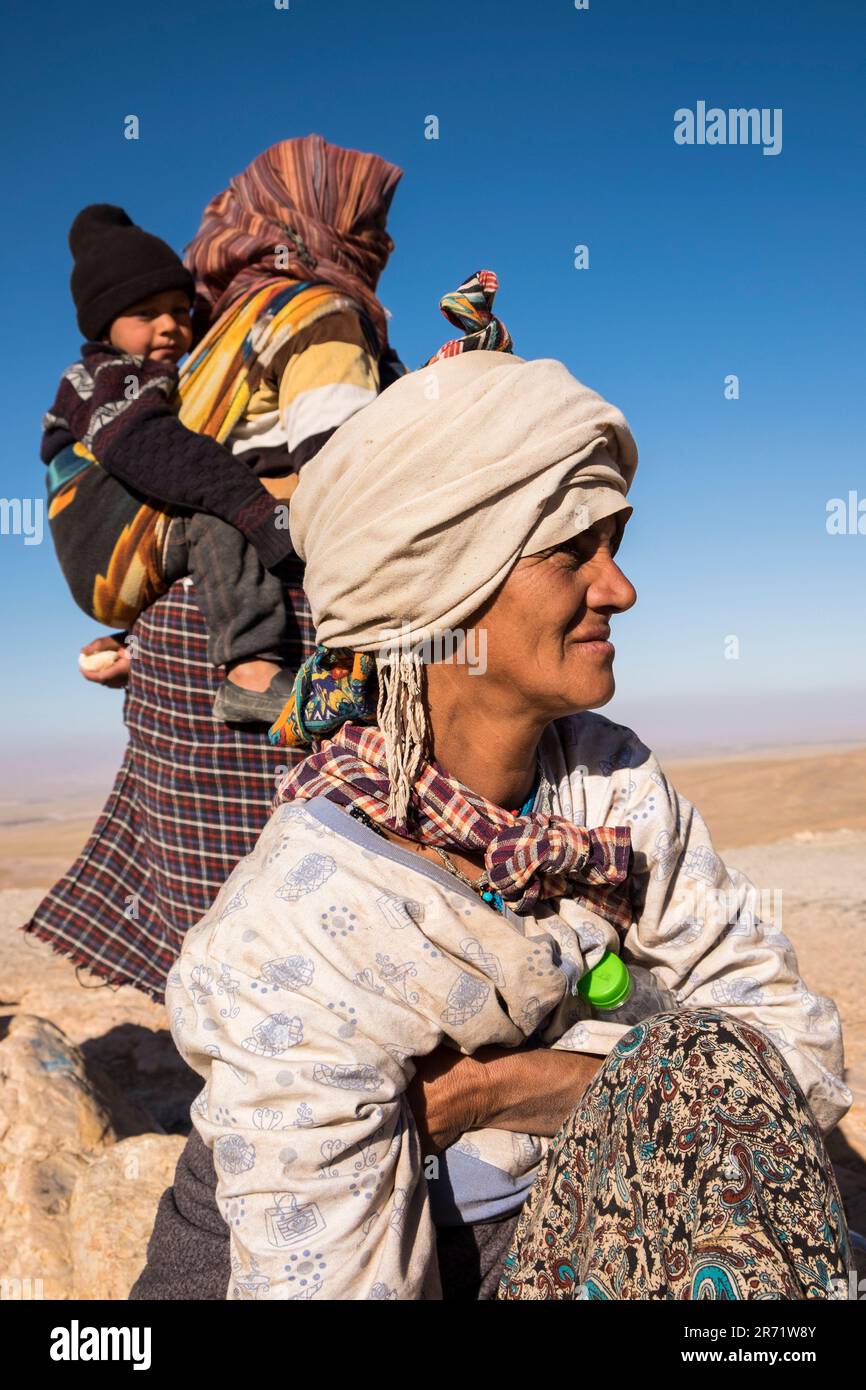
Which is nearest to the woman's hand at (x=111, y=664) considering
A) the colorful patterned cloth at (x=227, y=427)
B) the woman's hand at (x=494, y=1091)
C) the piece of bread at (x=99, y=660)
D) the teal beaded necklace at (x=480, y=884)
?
the piece of bread at (x=99, y=660)

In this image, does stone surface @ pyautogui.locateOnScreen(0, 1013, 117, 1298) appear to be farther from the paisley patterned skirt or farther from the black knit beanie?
the black knit beanie

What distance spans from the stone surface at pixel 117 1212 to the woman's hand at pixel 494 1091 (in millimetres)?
1532

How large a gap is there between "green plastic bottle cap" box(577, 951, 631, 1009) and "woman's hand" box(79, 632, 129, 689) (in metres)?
2.05

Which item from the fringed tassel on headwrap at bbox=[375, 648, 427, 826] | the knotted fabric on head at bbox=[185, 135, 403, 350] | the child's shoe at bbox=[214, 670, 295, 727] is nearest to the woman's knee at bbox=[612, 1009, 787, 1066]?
the fringed tassel on headwrap at bbox=[375, 648, 427, 826]

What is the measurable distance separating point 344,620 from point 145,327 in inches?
67.9

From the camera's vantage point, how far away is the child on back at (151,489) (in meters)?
3.07

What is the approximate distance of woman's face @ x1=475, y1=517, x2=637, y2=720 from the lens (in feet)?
6.62

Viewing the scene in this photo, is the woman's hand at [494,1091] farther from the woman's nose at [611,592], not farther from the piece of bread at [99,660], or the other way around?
the piece of bread at [99,660]

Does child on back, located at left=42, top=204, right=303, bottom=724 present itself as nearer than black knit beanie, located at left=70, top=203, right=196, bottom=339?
Yes
